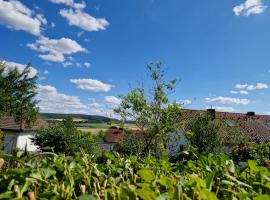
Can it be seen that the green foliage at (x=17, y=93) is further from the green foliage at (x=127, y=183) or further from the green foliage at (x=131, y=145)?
the green foliage at (x=127, y=183)

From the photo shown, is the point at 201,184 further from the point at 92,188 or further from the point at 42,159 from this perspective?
the point at 42,159

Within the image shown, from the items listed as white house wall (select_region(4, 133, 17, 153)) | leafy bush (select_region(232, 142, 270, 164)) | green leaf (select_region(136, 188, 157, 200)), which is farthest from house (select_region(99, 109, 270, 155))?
green leaf (select_region(136, 188, 157, 200))

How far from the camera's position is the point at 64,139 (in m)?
26.8

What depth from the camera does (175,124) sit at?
1265 inches

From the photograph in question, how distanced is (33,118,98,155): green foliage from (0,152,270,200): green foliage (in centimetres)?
2502

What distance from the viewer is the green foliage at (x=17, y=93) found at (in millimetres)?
31923

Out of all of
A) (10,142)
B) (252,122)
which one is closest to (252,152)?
(10,142)

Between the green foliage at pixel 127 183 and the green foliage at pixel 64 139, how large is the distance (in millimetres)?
25025

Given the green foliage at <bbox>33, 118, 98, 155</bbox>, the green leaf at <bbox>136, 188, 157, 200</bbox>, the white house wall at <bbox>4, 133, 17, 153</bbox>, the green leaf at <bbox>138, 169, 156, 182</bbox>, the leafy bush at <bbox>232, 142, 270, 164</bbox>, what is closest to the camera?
the green leaf at <bbox>136, 188, 157, 200</bbox>

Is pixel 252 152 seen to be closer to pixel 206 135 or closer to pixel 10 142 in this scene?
pixel 206 135

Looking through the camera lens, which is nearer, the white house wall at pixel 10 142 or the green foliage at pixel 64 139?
the white house wall at pixel 10 142

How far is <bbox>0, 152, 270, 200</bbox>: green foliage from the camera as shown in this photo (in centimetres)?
104

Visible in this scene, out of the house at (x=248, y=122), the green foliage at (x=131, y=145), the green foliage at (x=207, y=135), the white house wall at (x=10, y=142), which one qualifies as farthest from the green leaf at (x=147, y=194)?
the house at (x=248, y=122)

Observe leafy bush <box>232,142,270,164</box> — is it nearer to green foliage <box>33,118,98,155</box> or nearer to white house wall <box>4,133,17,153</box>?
green foliage <box>33,118,98,155</box>
